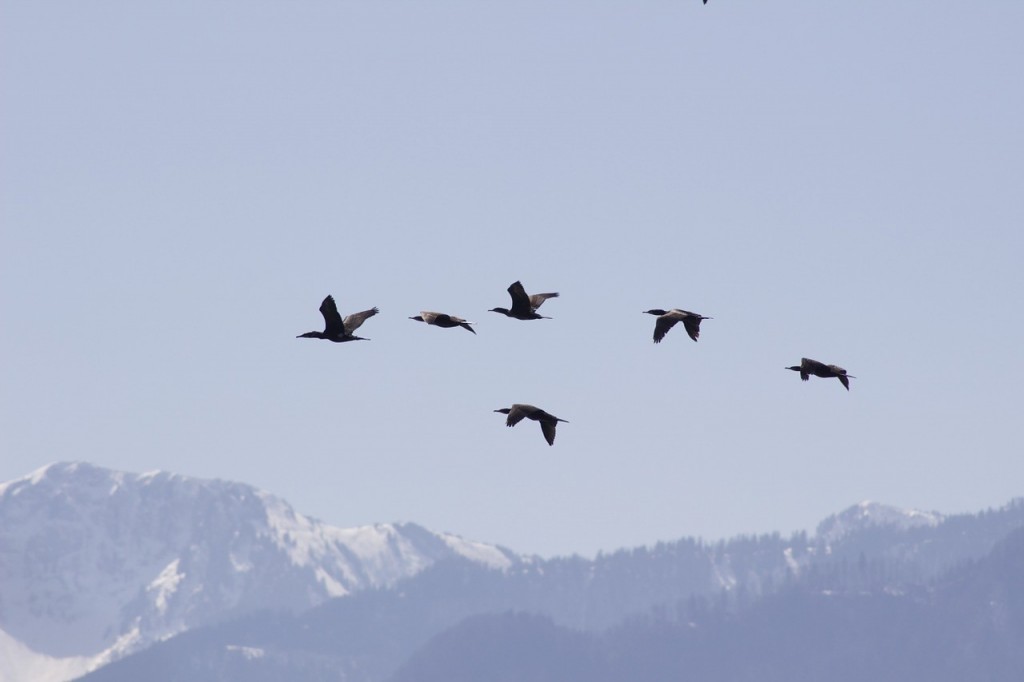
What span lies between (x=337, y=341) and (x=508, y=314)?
633 centimetres

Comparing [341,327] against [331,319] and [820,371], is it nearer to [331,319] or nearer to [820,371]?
[331,319]

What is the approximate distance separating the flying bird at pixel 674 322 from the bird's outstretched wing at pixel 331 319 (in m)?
10.8

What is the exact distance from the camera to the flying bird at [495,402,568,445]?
177 ft

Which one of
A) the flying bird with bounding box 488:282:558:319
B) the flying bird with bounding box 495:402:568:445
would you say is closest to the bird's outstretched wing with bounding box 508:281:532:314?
the flying bird with bounding box 488:282:558:319

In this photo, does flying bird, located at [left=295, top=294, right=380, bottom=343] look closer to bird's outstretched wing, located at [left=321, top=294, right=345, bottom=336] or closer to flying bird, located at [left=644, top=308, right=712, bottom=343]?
bird's outstretched wing, located at [left=321, top=294, right=345, bottom=336]

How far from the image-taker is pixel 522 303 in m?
58.1

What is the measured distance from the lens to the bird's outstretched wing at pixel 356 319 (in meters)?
57.2

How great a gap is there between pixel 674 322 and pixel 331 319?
39.6ft

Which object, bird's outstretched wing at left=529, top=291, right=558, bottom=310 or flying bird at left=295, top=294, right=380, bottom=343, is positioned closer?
flying bird at left=295, top=294, right=380, bottom=343

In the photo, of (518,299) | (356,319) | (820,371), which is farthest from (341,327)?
(820,371)

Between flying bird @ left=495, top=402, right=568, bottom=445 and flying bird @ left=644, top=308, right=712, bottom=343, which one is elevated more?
flying bird @ left=644, top=308, right=712, bottom=343

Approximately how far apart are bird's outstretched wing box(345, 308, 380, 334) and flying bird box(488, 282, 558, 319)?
4.73 m

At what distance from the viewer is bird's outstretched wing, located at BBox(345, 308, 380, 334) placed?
57188 millimetres

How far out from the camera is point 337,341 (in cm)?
5775
